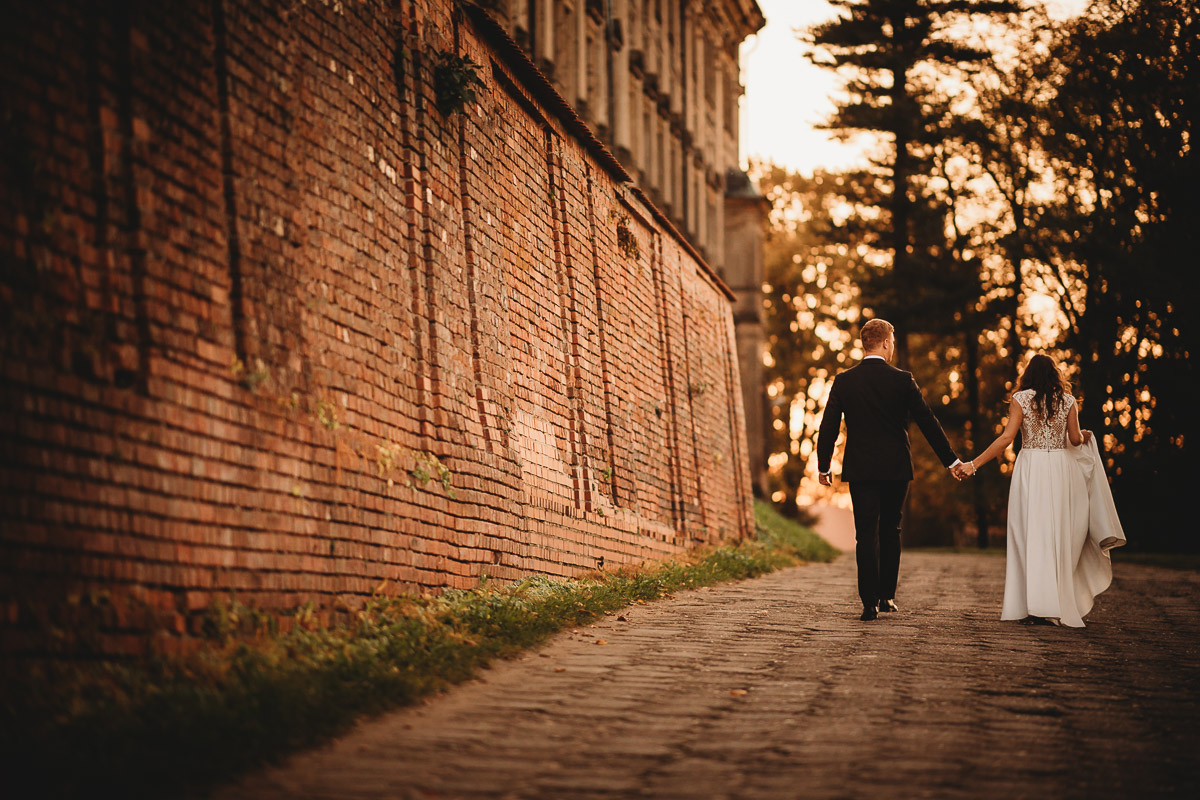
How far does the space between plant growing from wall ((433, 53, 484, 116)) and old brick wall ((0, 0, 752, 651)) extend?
99mm

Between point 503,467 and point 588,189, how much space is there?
15.2 ft

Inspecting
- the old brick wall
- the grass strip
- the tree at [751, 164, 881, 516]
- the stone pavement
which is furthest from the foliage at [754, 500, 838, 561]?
the tree at [751, 164, 881, 516]

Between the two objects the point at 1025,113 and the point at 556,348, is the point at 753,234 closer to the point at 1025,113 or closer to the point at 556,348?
the point at 1025,113

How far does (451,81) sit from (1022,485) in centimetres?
511

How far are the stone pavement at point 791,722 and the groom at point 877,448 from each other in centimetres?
95

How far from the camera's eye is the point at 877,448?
9.72 meters

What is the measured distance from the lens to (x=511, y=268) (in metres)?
10.4

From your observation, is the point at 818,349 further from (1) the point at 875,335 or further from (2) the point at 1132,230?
(1) the point at 875,335

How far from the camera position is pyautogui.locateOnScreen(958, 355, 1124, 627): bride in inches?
373

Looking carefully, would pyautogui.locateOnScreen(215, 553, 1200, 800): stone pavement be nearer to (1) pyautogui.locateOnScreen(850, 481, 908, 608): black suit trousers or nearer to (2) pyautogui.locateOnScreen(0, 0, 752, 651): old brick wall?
(1) pyautogui.locateOnScreen(850, 481, 908, 608): black suit trousers

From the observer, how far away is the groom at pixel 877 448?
31.6ft

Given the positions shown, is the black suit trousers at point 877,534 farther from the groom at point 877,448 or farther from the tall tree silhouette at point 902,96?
the tall tree silhouette at point 902,96

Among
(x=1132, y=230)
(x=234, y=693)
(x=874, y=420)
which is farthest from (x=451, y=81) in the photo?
(x=1132, y=230)

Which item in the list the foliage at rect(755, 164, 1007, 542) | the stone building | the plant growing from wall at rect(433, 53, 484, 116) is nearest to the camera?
the plant growing from wall at rect(433, 53, 484, 116)
